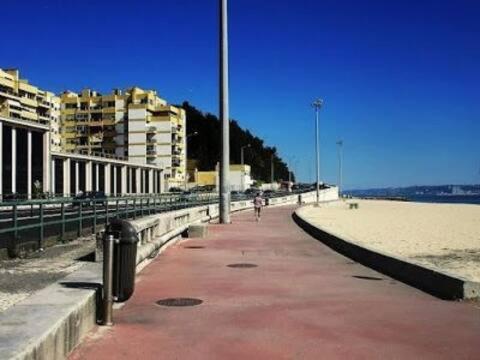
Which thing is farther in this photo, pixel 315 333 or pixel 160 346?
pixel 315 333

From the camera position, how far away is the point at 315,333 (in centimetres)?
784

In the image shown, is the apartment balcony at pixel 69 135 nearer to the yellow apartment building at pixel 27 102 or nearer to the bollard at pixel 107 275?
the yellow apartment building at pixel 27 102

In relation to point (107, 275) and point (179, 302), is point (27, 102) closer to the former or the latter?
point (179, 302)

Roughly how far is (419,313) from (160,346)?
3858 millimetres

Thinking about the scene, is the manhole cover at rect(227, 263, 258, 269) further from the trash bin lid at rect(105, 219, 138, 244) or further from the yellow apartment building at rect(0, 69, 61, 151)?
the yellow apartment building at rect(0, 69, 61, 151)

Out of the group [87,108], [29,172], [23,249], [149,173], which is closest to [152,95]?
[87,108]

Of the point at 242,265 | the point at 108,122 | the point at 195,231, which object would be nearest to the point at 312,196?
the point at 108,122

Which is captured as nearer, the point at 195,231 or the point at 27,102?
the point at 195,231

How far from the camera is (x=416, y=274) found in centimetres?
→ 1215

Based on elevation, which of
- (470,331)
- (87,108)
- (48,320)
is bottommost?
(470,331)

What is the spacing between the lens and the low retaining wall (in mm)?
10398

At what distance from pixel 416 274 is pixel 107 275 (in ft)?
20.7

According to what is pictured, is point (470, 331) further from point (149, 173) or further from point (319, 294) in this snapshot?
point (149, 173)

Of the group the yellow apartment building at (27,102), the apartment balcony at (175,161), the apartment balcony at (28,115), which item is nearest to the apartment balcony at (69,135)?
the yellow apartment building at (27,102)
